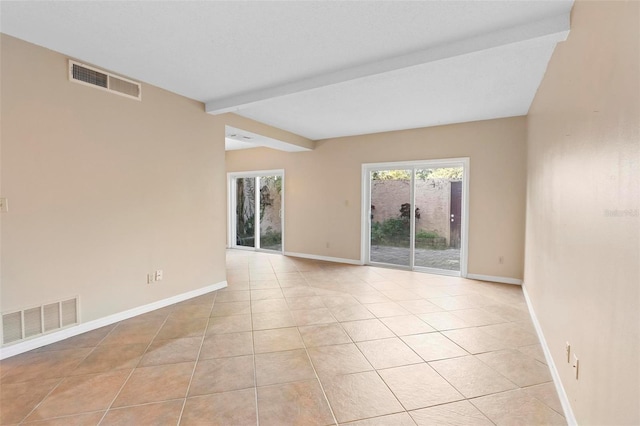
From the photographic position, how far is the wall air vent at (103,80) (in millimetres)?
2803

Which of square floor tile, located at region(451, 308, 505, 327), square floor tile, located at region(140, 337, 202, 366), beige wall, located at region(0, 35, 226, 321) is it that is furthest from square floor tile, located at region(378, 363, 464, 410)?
beige wall, located at region(0, 35, 226, 321)

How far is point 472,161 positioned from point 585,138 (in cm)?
350

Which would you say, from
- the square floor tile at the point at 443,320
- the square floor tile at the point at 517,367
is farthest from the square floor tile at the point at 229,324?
the square floor tile at the point at 517,367

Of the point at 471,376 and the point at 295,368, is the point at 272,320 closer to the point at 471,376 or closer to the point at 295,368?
the point at 295,368

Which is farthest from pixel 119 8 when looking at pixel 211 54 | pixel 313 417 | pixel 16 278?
pixel 313 417

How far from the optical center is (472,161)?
16.1 ft

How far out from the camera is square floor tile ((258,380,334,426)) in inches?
70.1

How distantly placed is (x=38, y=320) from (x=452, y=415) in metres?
3.43

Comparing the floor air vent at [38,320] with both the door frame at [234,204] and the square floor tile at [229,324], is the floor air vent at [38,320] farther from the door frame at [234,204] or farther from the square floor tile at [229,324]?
the door frame at [234,204]

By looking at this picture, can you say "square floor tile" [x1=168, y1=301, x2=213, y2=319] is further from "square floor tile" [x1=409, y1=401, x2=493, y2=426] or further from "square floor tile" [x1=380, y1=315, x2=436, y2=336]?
"square floor tile" [x1=409, y1=401, x2=493, y2=426]

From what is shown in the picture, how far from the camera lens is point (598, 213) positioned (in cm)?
142

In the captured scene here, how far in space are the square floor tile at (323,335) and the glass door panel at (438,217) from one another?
9.88 ft

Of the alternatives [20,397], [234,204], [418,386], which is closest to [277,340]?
[418,386]

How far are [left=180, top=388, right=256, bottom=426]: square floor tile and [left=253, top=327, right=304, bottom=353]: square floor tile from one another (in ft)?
1.97
